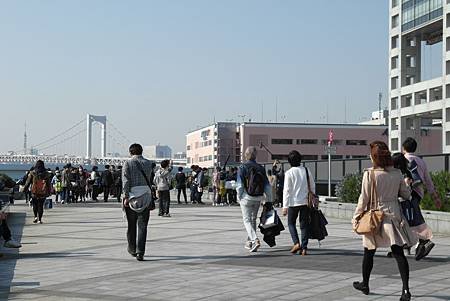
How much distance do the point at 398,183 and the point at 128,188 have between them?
4.53 meters

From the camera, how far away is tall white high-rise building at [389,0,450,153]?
71.7 m

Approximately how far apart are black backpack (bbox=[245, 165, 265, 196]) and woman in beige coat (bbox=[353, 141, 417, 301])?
3925 millimetres

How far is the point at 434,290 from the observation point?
7.15 metres

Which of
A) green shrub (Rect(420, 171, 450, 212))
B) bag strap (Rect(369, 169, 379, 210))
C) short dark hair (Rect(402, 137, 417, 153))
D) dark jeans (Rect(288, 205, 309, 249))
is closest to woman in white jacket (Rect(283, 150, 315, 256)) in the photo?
dark jeans (Rect(288, 205, 309, 249))

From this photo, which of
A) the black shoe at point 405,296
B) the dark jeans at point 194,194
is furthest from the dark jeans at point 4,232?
the dark jeans at point 194,194

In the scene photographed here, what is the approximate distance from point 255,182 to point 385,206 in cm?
409

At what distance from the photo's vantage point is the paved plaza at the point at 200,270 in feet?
23.3

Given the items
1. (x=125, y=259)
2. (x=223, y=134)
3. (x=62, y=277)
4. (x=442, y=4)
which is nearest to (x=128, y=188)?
(x=125, y=259)

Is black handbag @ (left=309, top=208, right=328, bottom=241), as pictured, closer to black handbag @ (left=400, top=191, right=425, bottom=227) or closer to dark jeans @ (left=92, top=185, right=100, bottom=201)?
black handbag @ (left=400, top=191, right=425, bottom=227)

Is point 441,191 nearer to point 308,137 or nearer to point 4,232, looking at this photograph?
point 4,232

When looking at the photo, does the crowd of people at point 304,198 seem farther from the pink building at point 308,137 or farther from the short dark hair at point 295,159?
the pink building at point 308,137

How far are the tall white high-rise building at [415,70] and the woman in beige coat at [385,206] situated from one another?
66.2 m

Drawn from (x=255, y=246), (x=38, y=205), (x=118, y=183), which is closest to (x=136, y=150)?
(x=255, y=246)

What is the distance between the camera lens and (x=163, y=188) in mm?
19750
